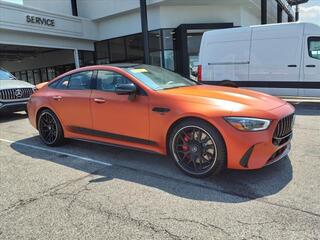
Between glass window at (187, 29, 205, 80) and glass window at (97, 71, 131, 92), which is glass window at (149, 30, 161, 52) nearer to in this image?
glass window at (187, 29, 205, 80)

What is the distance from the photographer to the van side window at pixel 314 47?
32.8 ft

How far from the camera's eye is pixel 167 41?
63.2ft

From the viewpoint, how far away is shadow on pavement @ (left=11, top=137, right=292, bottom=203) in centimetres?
382

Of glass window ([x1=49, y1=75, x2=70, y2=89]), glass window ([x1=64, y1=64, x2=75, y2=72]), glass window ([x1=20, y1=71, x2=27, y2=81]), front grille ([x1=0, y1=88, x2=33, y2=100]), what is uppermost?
glass window ([x1=64, y1=64, x2=75, y2=72])

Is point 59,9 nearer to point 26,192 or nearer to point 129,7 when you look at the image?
point 129,7

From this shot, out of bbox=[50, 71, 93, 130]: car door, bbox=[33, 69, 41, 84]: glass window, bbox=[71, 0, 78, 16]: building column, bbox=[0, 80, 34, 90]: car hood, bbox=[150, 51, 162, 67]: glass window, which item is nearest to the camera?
bbox=[50, 71, 93, 130]: car door

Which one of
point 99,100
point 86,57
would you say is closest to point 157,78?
point 99,100

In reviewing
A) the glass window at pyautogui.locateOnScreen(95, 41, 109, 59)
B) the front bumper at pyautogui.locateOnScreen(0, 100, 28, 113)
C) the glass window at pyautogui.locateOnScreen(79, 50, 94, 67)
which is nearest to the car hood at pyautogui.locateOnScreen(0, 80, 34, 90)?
the front bumper at pyautogui.locateOnScreen(0, 100, 28, 113)

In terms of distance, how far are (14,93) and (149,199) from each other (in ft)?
24.9

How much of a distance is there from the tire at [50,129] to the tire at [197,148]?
8.44 feet

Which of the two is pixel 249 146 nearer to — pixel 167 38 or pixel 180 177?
pixel 180 177

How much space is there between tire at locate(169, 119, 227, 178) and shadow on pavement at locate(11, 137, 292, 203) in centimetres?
14

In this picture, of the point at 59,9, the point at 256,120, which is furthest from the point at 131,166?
the point at 59,9

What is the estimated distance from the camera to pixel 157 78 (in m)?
5.16
